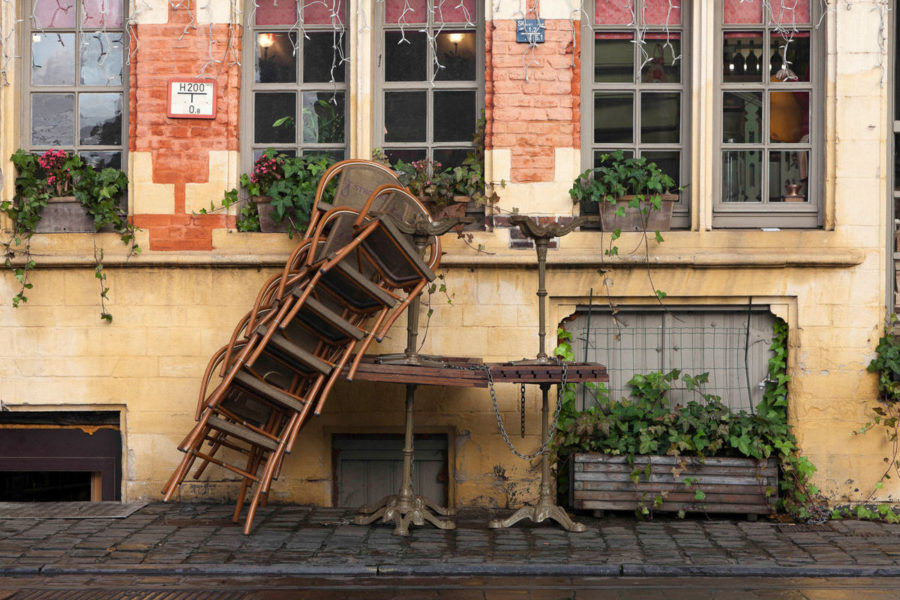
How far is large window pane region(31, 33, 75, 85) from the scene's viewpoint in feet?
27.4

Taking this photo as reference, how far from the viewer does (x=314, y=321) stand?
672 centimetres

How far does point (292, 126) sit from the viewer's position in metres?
8.30

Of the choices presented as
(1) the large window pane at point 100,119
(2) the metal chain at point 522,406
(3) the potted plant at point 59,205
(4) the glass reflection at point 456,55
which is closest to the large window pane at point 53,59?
(1) the large window pane at point 100,119

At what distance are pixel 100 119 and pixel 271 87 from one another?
57.2 inches

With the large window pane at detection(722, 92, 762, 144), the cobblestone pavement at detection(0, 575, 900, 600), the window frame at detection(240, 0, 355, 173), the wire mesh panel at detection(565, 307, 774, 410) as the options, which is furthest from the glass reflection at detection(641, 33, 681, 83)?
the cobblestone pavement at detection(0, 575, 900, 600)

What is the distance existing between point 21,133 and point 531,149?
4.19 meters

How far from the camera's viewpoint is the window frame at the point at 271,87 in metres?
8.23

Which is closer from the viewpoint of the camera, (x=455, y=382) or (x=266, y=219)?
(x=455, y=382)

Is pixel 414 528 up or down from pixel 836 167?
down

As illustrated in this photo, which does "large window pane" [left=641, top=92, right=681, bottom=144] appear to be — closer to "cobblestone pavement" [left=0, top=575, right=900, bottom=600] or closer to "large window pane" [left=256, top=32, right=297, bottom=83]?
"large window pane" [left=256, top=32, right=297, bottom=83]

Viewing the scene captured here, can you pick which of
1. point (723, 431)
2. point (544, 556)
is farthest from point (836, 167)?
point (544, 556)

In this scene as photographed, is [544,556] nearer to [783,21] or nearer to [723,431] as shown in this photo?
[723,431]

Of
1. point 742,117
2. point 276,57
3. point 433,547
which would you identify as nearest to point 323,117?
point 276,57

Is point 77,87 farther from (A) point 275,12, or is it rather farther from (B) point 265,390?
(B) point 265,390
